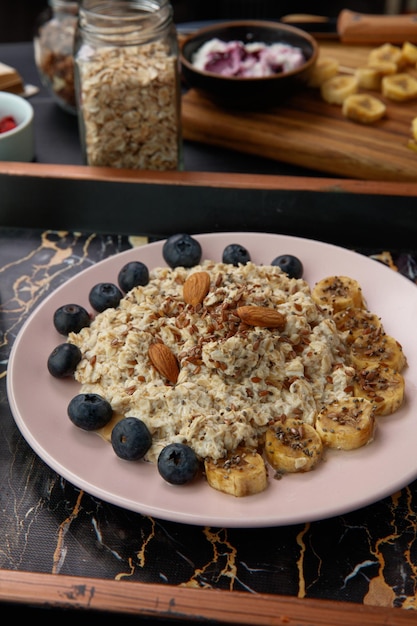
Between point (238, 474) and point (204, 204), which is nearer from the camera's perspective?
point (238, 474)

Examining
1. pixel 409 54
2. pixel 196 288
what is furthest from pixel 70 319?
pixel 409 54

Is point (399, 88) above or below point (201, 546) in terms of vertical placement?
above

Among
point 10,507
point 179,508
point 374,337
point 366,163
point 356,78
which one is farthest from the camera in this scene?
point 356,78

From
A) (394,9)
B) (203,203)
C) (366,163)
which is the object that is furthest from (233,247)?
(394,9)

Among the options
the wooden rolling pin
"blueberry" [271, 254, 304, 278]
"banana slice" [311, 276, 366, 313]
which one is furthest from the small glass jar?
"banana slice" [311, 276, 366, 313]

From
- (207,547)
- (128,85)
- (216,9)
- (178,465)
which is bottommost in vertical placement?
(216,9)

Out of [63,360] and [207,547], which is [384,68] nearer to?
[63,360]

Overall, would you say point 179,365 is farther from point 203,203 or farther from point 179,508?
point 203,203
